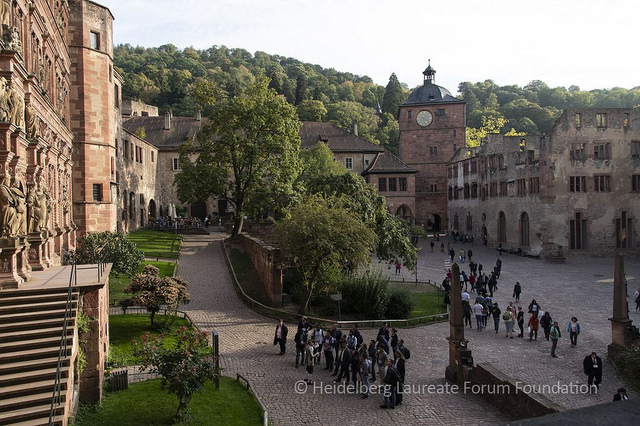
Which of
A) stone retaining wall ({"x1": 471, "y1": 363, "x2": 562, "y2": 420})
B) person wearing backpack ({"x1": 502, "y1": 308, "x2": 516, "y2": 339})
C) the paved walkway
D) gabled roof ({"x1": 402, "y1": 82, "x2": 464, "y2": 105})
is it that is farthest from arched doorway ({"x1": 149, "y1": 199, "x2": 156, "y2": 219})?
stone retaining wall ({"x1": 471, "y1": 363, "x2": 562, "y2": 420})

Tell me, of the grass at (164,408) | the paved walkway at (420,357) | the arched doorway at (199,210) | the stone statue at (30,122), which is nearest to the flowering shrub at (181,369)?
the grass at (164,408)

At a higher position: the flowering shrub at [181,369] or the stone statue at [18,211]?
the stone statue at [18,211]

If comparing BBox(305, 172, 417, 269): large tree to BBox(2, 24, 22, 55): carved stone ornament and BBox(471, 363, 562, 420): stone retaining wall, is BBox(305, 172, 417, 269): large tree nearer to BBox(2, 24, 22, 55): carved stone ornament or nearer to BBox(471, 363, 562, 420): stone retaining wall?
BBox(471, 363, 562, 420): stone retaining wall

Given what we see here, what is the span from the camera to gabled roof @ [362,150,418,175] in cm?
5972

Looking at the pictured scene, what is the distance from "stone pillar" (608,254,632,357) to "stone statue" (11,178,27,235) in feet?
59.9

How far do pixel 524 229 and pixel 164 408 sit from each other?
4203cm

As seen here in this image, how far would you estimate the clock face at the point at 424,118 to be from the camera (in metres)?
69.1

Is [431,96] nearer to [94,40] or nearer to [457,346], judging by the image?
[94,40]

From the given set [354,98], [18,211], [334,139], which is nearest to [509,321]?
[18,211]

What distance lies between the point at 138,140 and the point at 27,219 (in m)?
39.5

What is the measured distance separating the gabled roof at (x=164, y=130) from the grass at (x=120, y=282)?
3393 centimetres

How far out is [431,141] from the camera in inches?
2719

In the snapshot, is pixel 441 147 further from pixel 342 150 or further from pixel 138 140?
pixel 138 140

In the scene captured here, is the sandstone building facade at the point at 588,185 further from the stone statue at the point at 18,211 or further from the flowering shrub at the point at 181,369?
the stone statue at the point at 18,211
